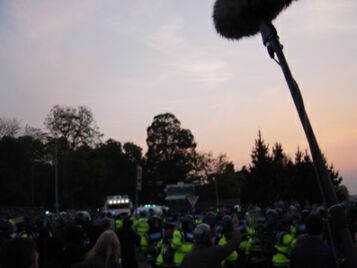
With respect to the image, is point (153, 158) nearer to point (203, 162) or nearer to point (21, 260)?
point (203, 162)

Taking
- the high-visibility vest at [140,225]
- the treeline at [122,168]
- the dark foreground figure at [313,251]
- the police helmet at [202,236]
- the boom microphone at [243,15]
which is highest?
the treeline at [122,168]

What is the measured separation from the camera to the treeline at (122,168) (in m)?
42.1

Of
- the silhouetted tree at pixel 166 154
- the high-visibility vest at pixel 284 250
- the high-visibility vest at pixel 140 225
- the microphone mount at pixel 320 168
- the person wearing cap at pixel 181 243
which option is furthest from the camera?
the silhouetted tree at pixel 166 154

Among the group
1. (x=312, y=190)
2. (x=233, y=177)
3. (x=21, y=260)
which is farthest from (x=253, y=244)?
(x=233, y=177)

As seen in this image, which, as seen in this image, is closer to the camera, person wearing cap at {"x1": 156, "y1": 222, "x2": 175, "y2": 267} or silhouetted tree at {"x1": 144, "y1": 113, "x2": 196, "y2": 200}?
person wearing cap at {"x1": 156, "y1": 222, "x2": 175, "y2": 267}

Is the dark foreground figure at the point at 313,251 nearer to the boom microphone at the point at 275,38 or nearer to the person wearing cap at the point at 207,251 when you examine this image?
the person wearing cap at the point at 207,251

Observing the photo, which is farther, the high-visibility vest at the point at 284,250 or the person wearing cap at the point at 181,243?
the person wearing cap at the point at 181,243

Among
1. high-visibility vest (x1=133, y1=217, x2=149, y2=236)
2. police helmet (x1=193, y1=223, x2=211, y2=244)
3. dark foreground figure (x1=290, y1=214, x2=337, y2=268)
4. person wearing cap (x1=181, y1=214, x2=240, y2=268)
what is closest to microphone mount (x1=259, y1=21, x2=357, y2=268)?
dark foreground figure (x1=290, y1=214, x2=337, y2=268)

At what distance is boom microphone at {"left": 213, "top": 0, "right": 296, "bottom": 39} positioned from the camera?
3.22 meters

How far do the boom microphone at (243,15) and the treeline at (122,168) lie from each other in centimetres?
3705

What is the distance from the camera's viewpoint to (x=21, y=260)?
134 inches

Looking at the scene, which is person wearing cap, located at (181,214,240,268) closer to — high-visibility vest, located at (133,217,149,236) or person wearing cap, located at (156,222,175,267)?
person wearing cap, located at (156,222,175,267)

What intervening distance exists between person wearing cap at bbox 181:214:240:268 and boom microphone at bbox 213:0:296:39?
10.8ft

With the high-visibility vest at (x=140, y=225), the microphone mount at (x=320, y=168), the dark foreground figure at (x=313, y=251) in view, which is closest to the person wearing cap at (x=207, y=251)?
the dark foreground figure at (x=313, y=251)
